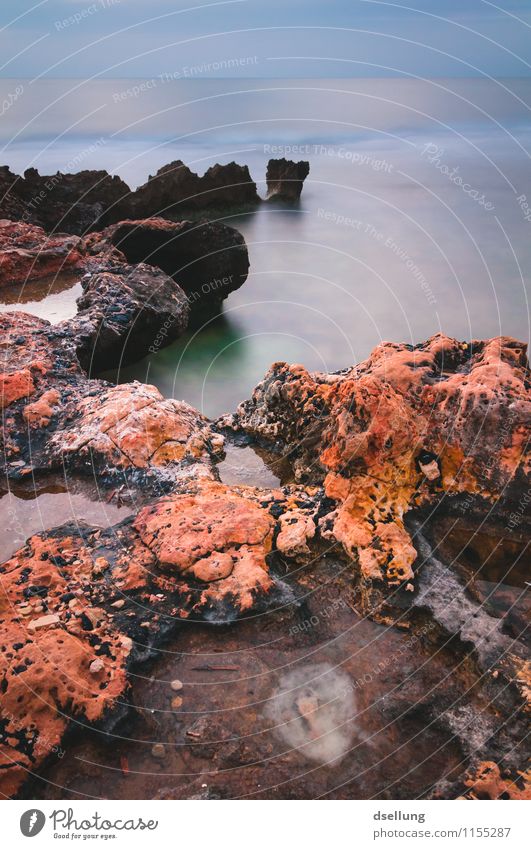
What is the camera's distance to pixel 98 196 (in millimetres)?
14648

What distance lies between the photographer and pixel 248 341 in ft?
34.8

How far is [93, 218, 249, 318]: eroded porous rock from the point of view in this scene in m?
10.7

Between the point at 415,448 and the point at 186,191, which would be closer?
the point at 415,448

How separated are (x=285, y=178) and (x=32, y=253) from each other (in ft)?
29.4

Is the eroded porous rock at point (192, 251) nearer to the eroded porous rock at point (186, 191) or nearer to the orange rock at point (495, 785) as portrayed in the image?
the eroded porous rock at point (186, 191)

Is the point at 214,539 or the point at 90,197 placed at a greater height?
the point at 90,197

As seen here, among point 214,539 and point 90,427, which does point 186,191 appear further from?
point 214,539

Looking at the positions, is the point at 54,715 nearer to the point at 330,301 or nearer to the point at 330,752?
the point at 330,752

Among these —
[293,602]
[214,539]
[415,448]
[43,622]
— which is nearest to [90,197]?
[415,448]

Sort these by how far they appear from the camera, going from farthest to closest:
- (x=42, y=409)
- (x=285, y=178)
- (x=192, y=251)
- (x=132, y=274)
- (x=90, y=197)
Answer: (x=285, y=178) < (x=90, y=197) < (x=192, y=251) < (x=132, y=274) < (x=42, y=409)

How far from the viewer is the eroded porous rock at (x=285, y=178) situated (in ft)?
57.7

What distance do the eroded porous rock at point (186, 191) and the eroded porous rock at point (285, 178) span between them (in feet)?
4.64

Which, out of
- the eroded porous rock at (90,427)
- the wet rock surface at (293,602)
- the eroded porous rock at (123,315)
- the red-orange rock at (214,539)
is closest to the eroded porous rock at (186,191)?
the eroded porous rock at (123,315)

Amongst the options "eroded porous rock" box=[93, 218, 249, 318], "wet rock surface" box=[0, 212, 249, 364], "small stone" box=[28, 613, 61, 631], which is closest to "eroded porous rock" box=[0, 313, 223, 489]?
"wet rock surface" box=[0, 212, 249, 364]
